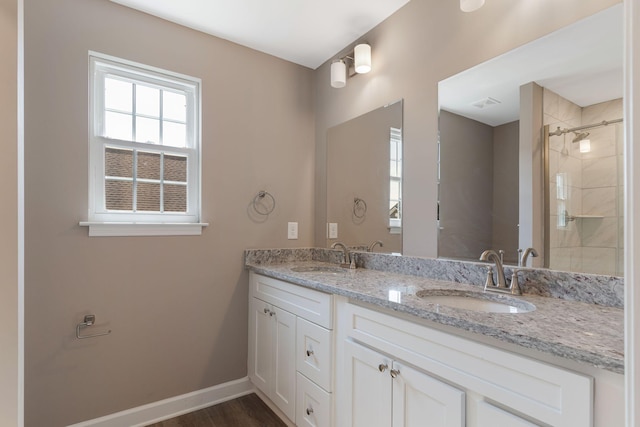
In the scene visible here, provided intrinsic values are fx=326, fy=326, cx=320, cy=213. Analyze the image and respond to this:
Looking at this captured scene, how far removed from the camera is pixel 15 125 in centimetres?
114

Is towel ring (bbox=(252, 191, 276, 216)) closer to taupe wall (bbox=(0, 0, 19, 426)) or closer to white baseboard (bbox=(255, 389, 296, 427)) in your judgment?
white baseboard (bbox=(255, 389, 296, 427))

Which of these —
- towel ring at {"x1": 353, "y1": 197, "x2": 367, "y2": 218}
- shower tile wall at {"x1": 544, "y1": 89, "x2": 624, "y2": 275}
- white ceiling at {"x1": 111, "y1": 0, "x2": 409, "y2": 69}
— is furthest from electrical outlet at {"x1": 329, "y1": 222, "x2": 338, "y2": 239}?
shower tile wall at {"x1": 544, "y1": 89, "x2": 624, "y2": 275}

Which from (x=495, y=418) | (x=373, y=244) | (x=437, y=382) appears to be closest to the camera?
(x=495, y=418)

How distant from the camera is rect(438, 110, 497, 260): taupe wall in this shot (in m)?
1.54

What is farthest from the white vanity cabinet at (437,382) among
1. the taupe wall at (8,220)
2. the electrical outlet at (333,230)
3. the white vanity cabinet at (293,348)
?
the taupe wall at (8,220)

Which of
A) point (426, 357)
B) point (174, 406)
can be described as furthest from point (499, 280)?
point (174, 406)

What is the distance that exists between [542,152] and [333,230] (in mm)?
1420

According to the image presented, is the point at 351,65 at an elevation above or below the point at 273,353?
above

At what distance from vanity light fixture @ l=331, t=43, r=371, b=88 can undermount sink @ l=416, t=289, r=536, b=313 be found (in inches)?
55.9

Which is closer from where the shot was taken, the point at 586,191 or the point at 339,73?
the point at 586,191

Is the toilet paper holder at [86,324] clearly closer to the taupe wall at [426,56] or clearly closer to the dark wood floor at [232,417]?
the dark wood floor at [232,417]

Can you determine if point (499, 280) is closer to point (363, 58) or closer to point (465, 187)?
point (465, 187)

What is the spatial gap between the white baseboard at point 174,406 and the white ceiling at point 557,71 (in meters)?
2.21

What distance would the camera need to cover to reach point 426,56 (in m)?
1.77
